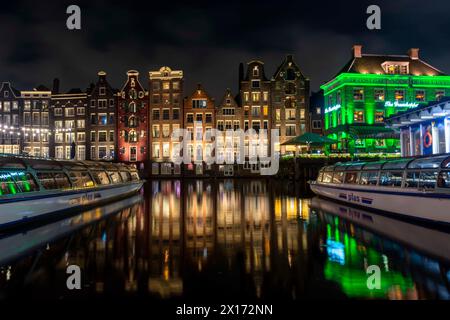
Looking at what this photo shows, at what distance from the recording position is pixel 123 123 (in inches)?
2466

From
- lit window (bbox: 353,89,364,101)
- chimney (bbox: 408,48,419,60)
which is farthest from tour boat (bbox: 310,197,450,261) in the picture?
chimney (bbox: 408,48,419,60)

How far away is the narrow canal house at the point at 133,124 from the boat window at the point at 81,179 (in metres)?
42.5

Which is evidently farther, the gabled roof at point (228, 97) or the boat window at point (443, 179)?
the gabled roof at point (228, 97)

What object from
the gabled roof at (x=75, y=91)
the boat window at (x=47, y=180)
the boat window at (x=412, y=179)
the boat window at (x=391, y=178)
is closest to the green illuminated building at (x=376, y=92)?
the boat window at (x=391, y=178)

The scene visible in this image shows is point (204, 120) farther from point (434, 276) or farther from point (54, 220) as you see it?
point (434, 276)

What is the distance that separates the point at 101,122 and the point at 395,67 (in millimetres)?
49228

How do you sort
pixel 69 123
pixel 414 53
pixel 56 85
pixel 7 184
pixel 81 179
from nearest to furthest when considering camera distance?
1. pixel 7 184
2. pixel 81 179
3. pixel 414 53
4. pixel 69 123
5. pixel 56 85

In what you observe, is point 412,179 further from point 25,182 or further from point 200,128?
point 200,128

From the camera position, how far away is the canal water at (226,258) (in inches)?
274

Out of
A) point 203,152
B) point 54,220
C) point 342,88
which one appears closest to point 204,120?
point 203,152

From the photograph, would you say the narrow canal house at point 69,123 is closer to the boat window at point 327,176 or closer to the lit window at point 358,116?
the lit window at point 358,116

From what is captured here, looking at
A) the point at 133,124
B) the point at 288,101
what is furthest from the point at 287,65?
the point at 133,124

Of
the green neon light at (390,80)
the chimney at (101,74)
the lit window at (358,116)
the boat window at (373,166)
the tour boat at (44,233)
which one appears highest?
the chimney at (101,74)

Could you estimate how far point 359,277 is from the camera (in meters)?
7.71
